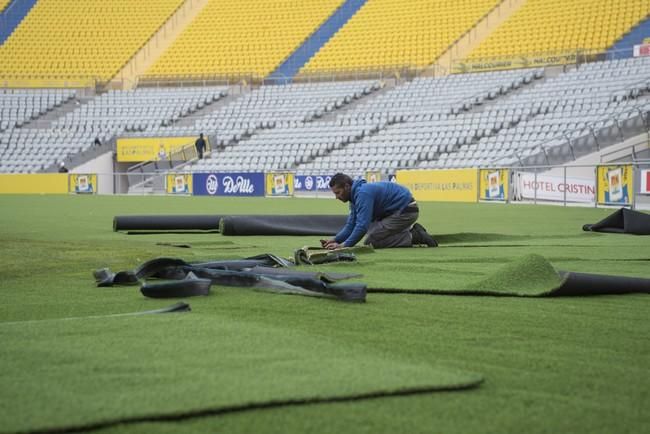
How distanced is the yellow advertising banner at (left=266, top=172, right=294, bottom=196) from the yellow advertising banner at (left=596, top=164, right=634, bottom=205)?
12257 millimetres

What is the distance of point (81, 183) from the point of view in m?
34.7

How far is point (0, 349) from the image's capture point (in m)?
3.35

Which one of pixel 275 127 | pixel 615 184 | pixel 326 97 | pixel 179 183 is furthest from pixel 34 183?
pixel 615 184

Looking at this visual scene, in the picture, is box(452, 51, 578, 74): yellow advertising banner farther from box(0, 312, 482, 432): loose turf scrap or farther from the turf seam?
the turf seam

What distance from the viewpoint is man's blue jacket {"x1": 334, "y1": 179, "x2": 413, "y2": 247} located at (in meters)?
8.01

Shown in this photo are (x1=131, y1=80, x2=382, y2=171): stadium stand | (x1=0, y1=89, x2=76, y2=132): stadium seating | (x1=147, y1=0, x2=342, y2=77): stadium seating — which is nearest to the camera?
(x1=131, y1=80, x2=382, y2=171): stadium stand

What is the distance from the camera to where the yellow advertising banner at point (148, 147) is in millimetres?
37344

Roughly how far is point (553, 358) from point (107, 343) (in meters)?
1.60

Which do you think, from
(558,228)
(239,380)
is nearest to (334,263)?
(239,380)

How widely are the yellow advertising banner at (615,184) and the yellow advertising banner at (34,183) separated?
21141 millimetres

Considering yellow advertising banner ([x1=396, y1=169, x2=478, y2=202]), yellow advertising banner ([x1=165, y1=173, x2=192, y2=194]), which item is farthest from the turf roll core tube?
yellow advertising banner ([x1=165, y1=173, x2=192, y2=194])

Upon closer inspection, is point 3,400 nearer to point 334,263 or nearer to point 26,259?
point 334,263

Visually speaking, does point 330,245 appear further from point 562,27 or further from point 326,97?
point 326,97

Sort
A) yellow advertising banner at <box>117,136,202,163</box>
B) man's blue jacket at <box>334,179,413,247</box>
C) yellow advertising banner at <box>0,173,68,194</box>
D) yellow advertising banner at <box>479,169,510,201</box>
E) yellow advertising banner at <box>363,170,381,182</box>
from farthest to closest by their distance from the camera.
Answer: yellow advertising banner at <box>117,136,202,163</box> < yellow advertising banner at <box>0,173,68,194</box> < yellow advertising banner at <box>363,170,381,182</box> < yellow advertising banner at <box>479,169,510,201</box> < man's blue jacket at <box>334,179,413,247</box>
